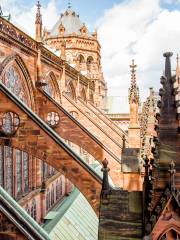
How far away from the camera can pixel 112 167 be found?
1332cm

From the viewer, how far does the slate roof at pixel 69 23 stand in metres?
39.2

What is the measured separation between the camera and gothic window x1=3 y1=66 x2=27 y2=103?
38.5 feet

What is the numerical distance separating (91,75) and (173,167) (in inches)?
1199

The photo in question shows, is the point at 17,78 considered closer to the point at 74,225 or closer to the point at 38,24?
the point at 38,24

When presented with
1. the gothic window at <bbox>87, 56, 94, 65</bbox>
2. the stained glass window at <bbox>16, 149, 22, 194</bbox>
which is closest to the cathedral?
the stained glass window at <bbox>16, 149, 22, 194</bbox>

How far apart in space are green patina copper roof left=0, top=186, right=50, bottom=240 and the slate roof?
1377 inches

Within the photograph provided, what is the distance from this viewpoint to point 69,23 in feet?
131

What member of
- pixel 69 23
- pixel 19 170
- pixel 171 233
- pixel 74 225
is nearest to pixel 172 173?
pixel 171 233

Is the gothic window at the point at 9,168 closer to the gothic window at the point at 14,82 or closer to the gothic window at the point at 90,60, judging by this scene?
the gothic window at the point at 14,82

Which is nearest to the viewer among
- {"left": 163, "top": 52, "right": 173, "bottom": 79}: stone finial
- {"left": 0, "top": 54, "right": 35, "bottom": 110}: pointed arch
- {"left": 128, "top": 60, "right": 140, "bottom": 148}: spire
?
{"left": 163, "top": 52, "right": 173, "bottom": 79}: stone finial

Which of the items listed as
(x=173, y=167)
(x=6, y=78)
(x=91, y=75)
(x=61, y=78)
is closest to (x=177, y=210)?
(x=173, y=167)

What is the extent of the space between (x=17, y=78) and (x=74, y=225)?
5.51 metres

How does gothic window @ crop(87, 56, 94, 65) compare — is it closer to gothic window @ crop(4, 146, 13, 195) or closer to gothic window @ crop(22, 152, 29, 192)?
gothic window @ crop(22, 152, 29, 192)

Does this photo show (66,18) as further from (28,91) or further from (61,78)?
(28,91)
